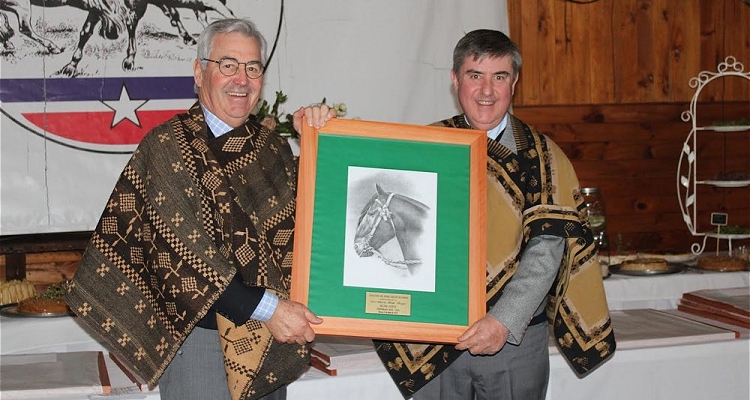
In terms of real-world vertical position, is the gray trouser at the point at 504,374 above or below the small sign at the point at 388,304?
below

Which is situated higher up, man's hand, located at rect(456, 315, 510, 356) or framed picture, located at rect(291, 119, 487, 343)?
framed picture, located at rect(291, 119, 487, 343)

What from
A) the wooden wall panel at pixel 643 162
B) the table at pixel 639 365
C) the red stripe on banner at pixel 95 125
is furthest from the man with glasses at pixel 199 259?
the wooden wall panel at pixel 643 162

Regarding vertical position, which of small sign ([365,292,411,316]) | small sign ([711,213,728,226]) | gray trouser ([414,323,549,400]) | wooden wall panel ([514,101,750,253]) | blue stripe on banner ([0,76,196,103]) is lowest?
gray trouser ([414,323,549,400])

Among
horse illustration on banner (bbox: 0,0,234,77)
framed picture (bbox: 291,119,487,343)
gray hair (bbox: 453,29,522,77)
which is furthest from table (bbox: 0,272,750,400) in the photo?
horse illustration on banner (bbox: 0,0,234,77)

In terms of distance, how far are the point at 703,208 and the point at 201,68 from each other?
3189 millimetres

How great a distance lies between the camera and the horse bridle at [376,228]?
6.04ft

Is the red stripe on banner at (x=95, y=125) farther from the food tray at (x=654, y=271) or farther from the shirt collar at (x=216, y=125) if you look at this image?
the food tray at (x=654, y=271)

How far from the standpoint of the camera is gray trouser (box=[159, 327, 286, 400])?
69.5 inches

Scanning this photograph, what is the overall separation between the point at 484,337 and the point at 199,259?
1.98ft

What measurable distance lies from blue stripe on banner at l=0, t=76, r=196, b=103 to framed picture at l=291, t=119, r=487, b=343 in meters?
1.51

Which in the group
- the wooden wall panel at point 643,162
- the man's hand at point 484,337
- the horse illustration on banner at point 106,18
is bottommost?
the man's hand at point 484,337

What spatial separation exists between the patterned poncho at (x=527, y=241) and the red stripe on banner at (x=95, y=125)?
150 centimetres

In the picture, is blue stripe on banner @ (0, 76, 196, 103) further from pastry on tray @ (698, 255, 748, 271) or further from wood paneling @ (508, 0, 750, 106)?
pastry on tray @ (698, 255, 748, 271)

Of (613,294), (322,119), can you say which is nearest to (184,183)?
(322,119)
